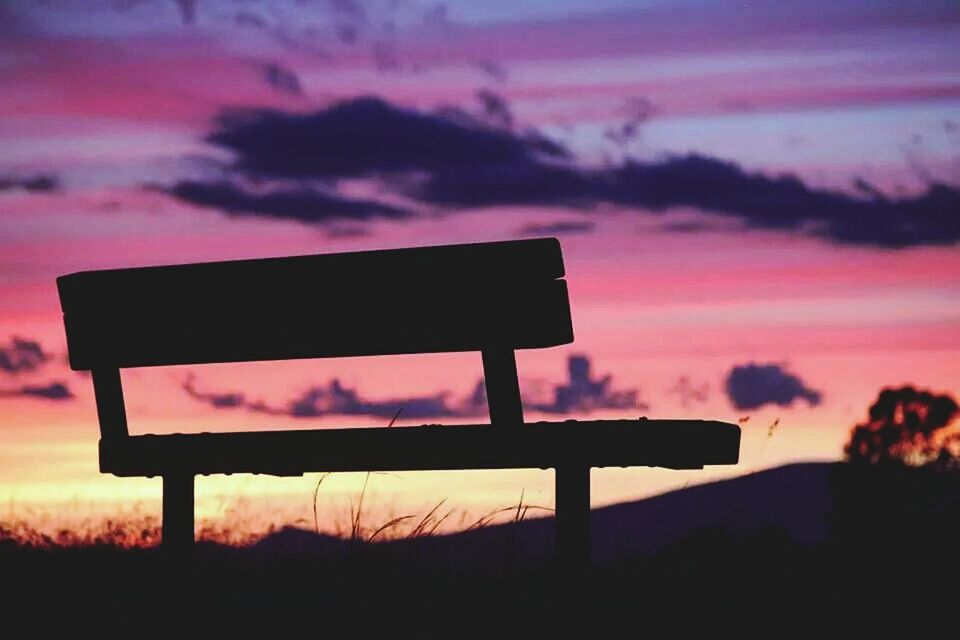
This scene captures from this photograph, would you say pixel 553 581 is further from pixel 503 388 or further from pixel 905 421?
pixel 905 421

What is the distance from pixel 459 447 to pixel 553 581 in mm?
907

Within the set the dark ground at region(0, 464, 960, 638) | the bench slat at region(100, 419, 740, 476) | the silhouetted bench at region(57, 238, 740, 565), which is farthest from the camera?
the dark ground at region(0, 464, 960, 638)

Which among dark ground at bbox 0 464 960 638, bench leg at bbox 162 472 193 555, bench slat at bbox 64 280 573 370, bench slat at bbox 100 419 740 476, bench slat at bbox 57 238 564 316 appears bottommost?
dark ground at bbox 0 464 960 638

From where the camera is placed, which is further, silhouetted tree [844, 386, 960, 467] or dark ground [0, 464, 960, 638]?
silhouetted tree [844, 386, 960, 467]

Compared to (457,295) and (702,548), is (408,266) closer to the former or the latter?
(457,295)

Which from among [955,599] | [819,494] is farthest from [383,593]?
[819,494]

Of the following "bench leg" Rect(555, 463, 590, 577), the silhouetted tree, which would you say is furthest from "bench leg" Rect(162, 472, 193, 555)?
the silhouetted tree

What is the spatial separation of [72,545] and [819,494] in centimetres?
528

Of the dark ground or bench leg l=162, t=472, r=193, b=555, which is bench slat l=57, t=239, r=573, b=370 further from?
the dark ground

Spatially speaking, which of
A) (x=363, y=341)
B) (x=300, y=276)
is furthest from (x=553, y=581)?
(x=300, y=276)

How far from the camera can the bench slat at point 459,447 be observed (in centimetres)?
502

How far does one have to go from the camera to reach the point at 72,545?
7.44 m

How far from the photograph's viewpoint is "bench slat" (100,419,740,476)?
502 cm

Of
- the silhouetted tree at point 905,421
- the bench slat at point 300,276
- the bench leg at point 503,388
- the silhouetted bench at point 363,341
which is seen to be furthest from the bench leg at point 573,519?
the silhouetted tree at point 905,421
